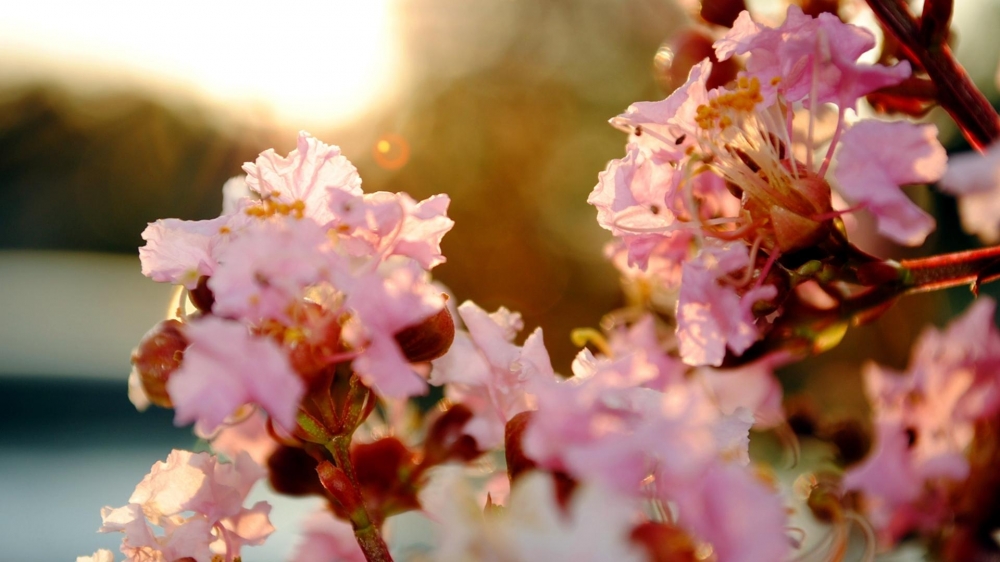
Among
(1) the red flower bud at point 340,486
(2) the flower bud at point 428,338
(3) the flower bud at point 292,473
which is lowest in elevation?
(1) the red flower bud at point 340,486

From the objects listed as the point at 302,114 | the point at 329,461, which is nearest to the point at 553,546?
the point at 329,461

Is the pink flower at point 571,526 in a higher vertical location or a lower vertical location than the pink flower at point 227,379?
lower

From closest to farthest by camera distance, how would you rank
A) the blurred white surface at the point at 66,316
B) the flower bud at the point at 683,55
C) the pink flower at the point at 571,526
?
the pink flower at the point at 571,526 → the flower bud at the point at 683,55 → the blurred white surface at the point at 66,316

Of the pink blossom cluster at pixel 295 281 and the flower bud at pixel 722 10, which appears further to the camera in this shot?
the flower bud at pixel 722 10

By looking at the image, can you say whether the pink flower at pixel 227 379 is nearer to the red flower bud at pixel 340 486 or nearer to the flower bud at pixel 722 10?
the red flower bud at pixel 340 486

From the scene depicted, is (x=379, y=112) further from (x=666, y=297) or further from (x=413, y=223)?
(x=413, y=223)

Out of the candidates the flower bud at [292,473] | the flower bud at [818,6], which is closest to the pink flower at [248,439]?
the flower bud at [292,473]
